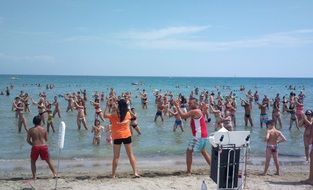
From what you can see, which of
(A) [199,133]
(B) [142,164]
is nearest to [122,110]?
(A) [199,133]

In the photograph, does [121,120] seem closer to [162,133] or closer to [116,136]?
[116,136]

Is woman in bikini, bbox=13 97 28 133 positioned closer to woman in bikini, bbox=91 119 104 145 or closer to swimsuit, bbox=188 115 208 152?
woman in bikini, bbox=91 119 104 145

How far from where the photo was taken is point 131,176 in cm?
923

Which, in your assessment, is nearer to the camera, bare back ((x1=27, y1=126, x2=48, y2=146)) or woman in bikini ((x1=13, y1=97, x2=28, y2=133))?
bare back ((x1=27, y1=126, x2=48, y2=146))

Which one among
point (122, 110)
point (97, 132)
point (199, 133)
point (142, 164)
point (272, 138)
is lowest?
point (142, 164)

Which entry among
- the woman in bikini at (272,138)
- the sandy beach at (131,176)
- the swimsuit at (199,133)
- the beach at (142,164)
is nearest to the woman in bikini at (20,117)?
the beach at (142,164)

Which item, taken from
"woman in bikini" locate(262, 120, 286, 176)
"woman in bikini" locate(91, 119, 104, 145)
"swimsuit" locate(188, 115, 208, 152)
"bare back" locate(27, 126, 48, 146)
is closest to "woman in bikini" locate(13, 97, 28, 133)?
"woman in bikini" locate(91, 119, 104, 145)

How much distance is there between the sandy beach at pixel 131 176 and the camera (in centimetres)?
836

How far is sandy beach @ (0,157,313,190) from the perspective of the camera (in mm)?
8359

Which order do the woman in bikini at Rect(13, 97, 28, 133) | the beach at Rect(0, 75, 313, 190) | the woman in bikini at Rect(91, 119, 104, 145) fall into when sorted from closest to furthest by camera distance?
the beach at Rect(0, 75, 313, 190) → the woman in bikini at Rect(91, 119, 104, 145) → the woman in bikini at Rect(13, 97, 28, 133)

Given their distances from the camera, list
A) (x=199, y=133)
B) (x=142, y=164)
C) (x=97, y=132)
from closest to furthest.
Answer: (x=199, y=133)
(x=142, y=164)
(x=97, y=132)

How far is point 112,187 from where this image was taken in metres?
8.20

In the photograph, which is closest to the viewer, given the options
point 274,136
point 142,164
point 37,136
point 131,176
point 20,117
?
point 37,136

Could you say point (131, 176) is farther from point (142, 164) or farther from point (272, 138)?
point (272, 138)
